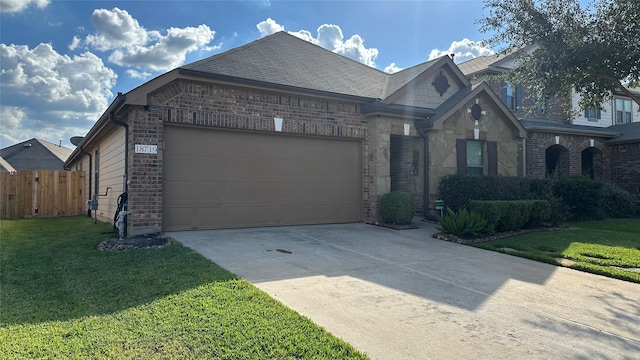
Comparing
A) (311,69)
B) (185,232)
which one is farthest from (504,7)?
(185,232)

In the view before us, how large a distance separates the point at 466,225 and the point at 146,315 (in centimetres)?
737

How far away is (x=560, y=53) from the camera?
9234 mm

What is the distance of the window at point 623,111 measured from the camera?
22688mm

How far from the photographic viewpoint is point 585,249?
26.7 ft

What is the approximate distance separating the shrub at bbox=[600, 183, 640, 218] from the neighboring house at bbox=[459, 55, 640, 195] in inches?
95.1

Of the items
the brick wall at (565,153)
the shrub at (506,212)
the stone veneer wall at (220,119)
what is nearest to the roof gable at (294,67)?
the stone veneer wall at (220,119)

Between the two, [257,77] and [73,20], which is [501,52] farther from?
[73,20]

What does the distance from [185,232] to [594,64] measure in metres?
9.92

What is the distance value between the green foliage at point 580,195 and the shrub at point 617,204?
141cm

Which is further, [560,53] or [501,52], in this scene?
[501,52]

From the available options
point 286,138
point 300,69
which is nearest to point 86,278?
point 286,138

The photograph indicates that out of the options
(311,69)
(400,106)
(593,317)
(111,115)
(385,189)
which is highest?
(311,69)

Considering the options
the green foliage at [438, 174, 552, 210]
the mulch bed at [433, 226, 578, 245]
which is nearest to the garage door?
the green foliage at [438, 174, 552, 210]

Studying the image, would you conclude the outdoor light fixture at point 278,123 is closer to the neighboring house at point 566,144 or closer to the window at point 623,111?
the neighboring house at point 566,144
